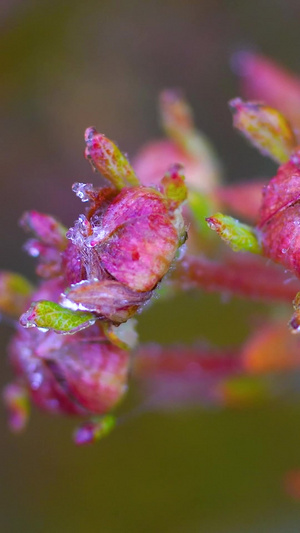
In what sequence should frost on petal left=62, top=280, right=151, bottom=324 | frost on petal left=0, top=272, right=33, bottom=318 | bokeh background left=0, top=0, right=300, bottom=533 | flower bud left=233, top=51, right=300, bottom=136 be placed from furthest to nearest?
bokeh background left=0, top=0, right=300, bottom=533, flower bud left=233, top=51, right=300, bottom=136, frost on petal left=0, top=272, right=33, bottom=318, frost on petal left=62, top=280, right=151, bottom=324

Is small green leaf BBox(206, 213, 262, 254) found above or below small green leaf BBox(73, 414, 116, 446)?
above

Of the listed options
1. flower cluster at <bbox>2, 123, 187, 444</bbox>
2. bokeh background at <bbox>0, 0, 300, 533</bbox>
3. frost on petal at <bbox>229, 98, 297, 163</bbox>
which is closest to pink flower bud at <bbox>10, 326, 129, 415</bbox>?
flower cluster at <bbox>2, 123, 187, 444</bbox>

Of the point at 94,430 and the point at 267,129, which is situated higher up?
the point at 267,129

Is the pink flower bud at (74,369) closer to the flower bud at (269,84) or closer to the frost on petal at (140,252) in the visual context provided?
the frost on petal at (140,252)

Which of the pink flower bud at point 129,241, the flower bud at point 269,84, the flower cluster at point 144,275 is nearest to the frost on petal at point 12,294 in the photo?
the flower cluster at point 144,275

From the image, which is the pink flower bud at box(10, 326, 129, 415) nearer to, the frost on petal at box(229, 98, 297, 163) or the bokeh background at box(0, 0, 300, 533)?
the frost on petal at box(229, 98, 297, 163)

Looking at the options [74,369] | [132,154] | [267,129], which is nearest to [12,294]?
[74,369]

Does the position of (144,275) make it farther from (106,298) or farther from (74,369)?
(74,369)
